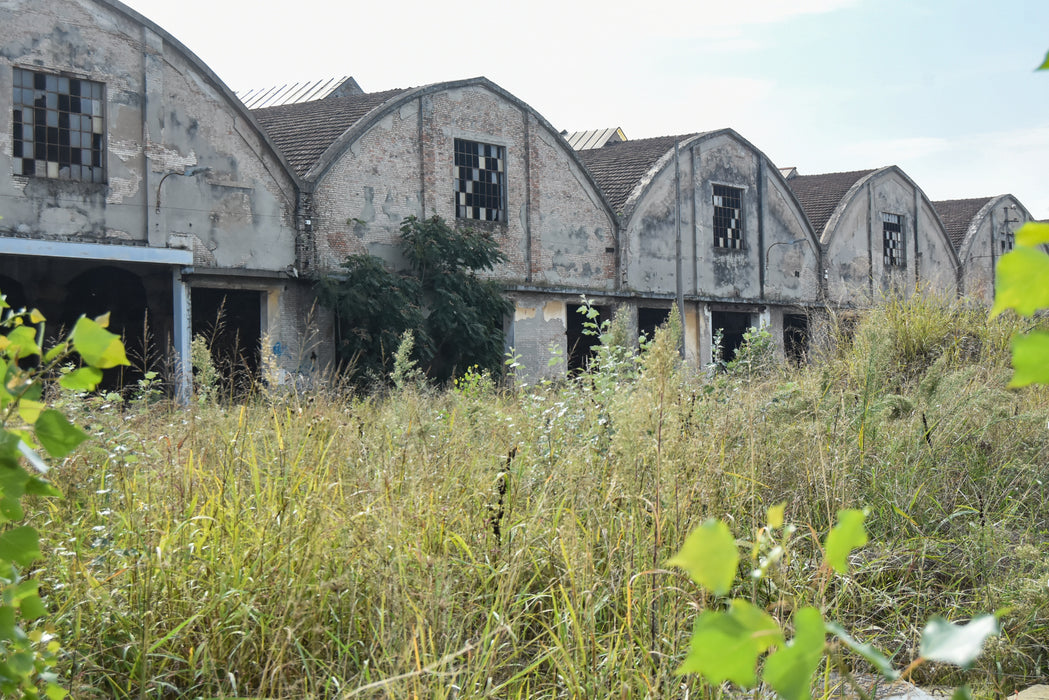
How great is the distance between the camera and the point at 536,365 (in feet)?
63.7

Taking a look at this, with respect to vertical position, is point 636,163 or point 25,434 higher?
point 636,163

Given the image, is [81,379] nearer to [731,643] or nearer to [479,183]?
[731,643]

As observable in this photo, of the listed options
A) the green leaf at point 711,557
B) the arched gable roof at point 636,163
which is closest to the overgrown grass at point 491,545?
the green leaf at point 711,557

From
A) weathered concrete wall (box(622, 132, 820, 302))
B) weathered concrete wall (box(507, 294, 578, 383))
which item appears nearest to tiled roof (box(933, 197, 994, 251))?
weathered concrete wall (box(622, 132, 820, 302))

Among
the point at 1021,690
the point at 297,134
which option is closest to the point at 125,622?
the point at 1021,690

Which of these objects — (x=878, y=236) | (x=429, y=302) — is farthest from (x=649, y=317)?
(x=878, y=236)

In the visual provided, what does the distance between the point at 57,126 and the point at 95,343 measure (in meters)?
13.6

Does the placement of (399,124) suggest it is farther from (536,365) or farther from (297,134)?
(536,365)

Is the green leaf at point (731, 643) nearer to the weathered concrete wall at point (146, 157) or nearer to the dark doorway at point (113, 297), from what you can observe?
the weathered concrete wall at point (146, 157)

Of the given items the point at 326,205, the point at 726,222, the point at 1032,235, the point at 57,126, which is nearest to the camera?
the point at 1032,235

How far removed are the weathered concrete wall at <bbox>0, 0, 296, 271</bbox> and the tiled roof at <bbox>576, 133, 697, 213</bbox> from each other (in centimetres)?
851

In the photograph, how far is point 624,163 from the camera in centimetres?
2339

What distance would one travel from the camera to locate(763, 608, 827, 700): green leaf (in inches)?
34.1

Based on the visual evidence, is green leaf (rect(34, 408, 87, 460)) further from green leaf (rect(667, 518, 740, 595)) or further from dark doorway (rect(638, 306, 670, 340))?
dark doorway (rect(638, 306, 670, 340))
